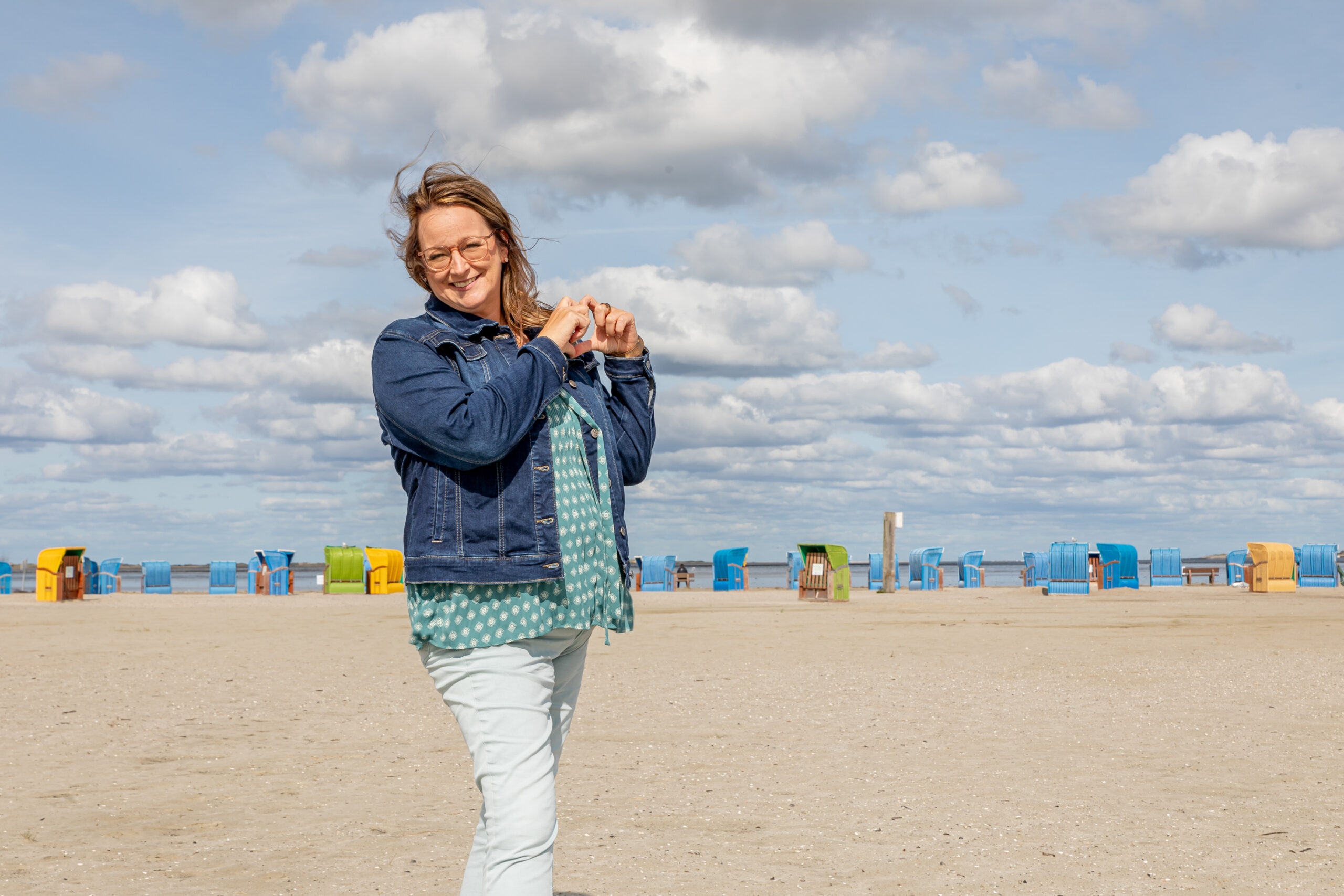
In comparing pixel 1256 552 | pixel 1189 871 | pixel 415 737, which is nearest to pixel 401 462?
pixel 1189 871

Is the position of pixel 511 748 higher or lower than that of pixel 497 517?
lower

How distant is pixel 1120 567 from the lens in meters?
30.7

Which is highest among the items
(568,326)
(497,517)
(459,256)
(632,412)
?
(459,256)

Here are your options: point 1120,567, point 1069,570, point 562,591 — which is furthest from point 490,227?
point 1120,567

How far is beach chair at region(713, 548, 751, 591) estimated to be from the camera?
3550 centimetres

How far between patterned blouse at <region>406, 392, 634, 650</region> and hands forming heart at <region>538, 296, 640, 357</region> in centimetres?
14

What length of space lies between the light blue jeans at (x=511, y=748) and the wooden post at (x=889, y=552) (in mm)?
25821

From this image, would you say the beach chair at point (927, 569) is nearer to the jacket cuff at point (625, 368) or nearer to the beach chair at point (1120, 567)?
the beach chair at point (1120, 567)

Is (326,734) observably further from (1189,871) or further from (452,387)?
(452,387)

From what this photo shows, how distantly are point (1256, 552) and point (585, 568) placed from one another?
30.2 metres

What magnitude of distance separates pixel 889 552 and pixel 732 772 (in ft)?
74.3

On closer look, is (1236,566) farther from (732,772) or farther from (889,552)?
(732,772)

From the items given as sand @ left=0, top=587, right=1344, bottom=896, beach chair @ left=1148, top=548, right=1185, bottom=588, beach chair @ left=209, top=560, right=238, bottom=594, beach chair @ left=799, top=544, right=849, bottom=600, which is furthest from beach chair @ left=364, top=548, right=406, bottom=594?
beach chair @ left=1148, top=548, right=1185, bottom=588

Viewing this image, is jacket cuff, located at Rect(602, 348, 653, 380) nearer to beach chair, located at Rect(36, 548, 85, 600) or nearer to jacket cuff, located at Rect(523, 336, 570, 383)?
jacket cuff, located at Rect(523, 336, 570, 383)
